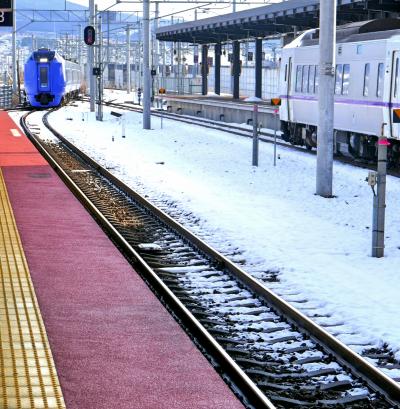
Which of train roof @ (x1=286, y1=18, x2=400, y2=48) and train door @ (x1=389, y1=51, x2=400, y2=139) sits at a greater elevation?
train roof @ (x1=286, y1=18, x2=400, y2=48)

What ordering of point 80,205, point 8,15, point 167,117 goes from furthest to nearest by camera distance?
1. point 167,117
2. point 8,15
3. point 80,205

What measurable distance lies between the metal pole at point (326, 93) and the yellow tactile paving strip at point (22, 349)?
25.1ft

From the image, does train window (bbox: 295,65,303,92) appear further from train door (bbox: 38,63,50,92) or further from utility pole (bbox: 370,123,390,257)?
train door (bbox: 38,63,50,92)

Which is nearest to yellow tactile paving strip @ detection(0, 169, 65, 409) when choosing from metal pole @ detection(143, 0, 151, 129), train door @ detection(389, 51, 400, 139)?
train door @ detection(389, 51, 400, 139)

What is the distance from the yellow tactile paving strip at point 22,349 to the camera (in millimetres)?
5656

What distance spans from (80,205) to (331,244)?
5056 mm

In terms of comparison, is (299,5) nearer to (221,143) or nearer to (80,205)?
(221,143)

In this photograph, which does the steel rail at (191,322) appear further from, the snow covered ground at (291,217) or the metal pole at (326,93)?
the metal pole at (326,93)

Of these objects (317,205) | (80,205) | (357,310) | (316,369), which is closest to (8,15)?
(80,205)

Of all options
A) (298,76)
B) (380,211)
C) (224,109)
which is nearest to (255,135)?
(298,76)

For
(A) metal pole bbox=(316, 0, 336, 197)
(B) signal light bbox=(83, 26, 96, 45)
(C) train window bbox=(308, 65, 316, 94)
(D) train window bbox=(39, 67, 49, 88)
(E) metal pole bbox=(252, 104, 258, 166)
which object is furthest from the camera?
(D) train window bbox=(39, 67, 49, 88)

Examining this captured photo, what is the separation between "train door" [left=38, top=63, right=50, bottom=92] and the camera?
53406mm

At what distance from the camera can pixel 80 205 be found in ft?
50.4

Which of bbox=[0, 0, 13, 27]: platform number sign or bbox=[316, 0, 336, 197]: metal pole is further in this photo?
bbox=[0, 0, 13, 27]: platform number sign
